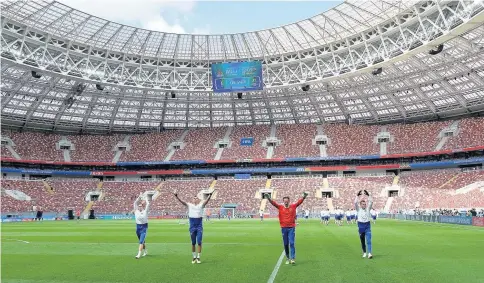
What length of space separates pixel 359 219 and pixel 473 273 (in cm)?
367

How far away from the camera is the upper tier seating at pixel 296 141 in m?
72.3

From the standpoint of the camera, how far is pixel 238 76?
47.6 metres

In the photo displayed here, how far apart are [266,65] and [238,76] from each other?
8021mm

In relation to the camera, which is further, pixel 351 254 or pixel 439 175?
pixel 439 175

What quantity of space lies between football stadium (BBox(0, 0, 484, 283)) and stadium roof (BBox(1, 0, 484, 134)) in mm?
246

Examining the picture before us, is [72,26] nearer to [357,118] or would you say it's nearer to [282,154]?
[282,154]

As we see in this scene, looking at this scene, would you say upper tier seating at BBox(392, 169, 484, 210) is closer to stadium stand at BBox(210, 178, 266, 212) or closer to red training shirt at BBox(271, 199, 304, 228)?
stadium stand at BBox(210, 178, 266, 212)

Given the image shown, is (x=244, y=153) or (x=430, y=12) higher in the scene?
(x=430, y=12)

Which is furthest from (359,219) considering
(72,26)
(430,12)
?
(72,26)

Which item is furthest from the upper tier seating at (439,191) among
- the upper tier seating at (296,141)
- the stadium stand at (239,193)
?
the stadium stand at (239,193)

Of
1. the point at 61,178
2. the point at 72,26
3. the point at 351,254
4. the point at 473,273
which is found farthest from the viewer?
the point at 61,178

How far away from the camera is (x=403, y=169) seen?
68375 mm

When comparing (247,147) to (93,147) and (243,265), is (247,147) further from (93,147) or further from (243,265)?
(243,265)

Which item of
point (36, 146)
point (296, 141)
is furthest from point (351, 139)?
point (36, 146)
